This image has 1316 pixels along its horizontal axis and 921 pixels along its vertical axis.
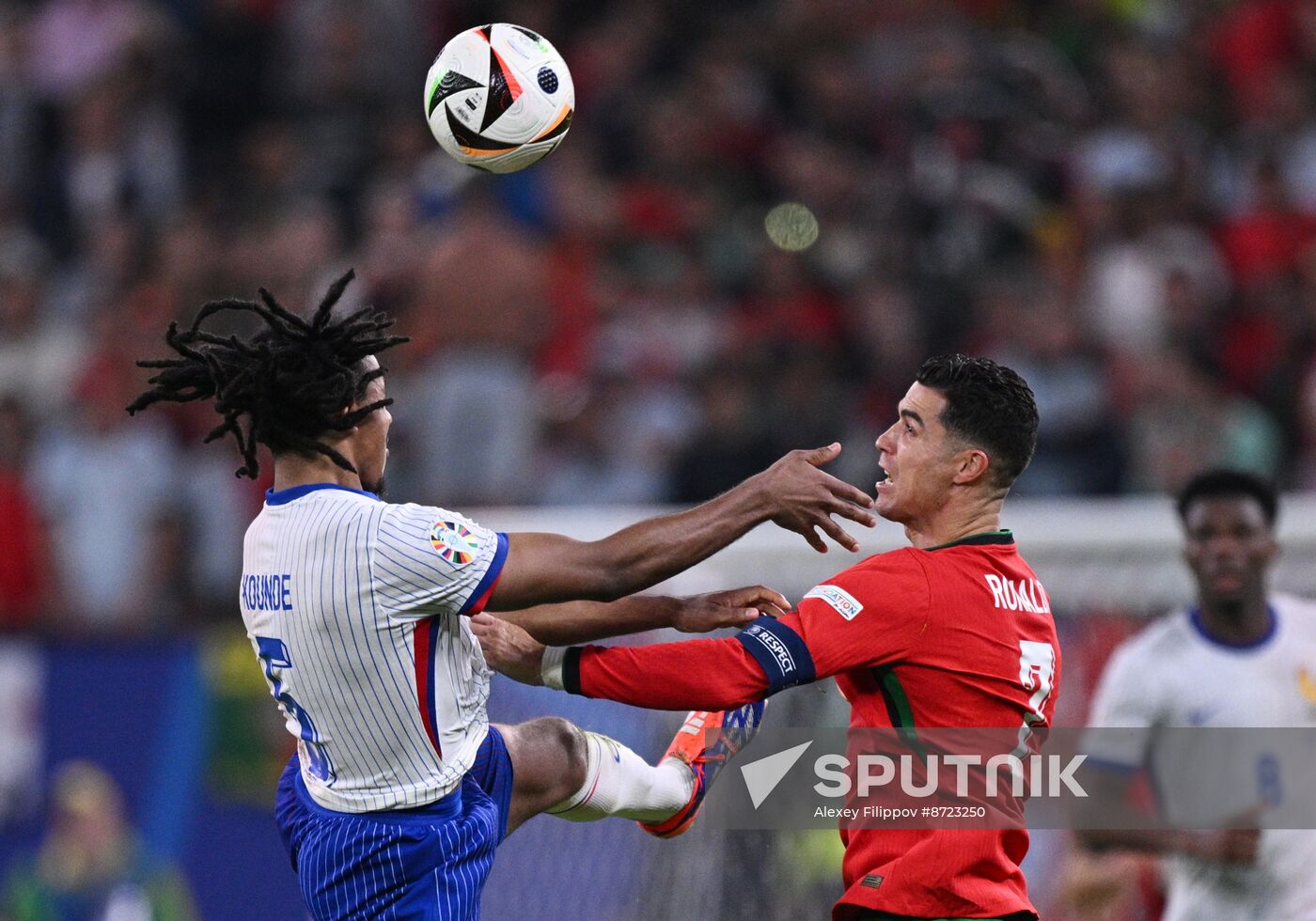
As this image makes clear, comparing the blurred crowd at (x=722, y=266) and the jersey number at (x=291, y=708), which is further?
the blurred crowd at (x=722, y=266)

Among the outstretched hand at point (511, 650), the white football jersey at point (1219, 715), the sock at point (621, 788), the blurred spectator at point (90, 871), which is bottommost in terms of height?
the blurred spectator at point (90, 871)

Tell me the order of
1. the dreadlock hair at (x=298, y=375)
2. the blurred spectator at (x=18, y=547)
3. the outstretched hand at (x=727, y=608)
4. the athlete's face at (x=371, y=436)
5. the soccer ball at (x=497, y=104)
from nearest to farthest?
the dreadlock hair at (x=298, y=375) → the athlete's face at (x=371, y=436) → the outstretched hand at (x=727, y=608) → the soccer ball at (x=497, y=104) → the blurred spectator at (x=18, y=547)

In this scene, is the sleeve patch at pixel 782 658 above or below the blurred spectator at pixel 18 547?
above

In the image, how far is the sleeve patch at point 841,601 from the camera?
173 inches

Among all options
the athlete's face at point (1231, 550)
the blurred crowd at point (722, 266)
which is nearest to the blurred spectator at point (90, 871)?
the blurred crowd at point (722, 266)

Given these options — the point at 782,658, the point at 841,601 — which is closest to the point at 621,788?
the point at 782,658

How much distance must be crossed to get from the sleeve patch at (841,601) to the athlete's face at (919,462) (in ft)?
1.02

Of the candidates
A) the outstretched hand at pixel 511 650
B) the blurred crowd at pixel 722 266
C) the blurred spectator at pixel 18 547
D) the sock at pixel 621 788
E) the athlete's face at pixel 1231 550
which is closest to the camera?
the outstretched hand at pixel 511 650

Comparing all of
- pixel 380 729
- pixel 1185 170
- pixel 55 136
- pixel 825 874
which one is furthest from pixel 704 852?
pixel 55 136

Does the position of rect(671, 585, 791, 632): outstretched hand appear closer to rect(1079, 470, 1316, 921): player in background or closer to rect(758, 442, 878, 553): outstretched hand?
rect(758, 442, 878, 553): outstretched hand

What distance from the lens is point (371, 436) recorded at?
15.1ft

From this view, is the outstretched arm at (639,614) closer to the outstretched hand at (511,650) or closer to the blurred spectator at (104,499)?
the outstretched hand at (511,650)

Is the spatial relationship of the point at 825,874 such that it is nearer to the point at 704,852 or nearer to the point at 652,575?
the point at 704,852

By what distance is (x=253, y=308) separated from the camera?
15.1 feet
